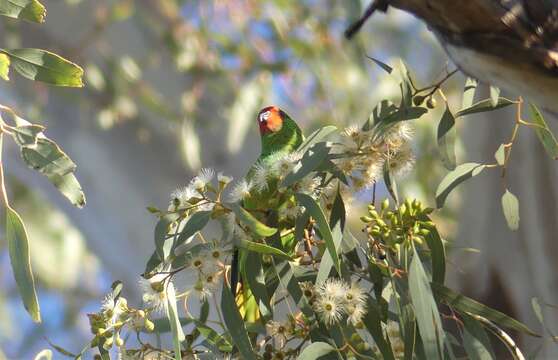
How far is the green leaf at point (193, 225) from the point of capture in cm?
91

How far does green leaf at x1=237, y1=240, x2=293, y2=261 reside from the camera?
0.88 m

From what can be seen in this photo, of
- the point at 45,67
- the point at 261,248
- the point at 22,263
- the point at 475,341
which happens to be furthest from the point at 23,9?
the point at 475,341

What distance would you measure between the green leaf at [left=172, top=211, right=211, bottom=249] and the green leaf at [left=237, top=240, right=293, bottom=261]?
5 cm

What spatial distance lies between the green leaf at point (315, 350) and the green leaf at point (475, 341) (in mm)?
157

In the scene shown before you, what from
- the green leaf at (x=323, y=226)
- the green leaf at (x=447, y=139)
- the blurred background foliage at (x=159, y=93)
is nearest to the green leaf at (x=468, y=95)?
the green leaf at (x=447, y=139)

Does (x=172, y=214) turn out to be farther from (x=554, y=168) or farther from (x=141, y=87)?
(x=141, y=87)

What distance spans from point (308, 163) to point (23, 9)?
37 cm

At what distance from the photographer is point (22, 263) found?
3.12 ft

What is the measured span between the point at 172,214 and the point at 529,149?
62.6 inches

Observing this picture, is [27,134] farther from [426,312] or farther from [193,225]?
[426,312]

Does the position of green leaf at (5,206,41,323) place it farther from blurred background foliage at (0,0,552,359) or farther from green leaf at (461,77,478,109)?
blurred background foliage at (0,0,552,359)

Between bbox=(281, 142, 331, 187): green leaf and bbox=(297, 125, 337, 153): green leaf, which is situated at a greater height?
bbox=(297, 125, 337, 153): green leaf

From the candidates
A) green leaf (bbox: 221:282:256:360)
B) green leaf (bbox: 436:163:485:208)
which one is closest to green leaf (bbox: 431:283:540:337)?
green leaf (bbox: 436:163:485:208)

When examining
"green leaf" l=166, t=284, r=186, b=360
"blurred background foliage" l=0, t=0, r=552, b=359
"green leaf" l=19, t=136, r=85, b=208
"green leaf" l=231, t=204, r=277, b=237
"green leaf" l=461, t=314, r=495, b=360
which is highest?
"blurred background foliage" l=0, t=0, r=552, b=359
